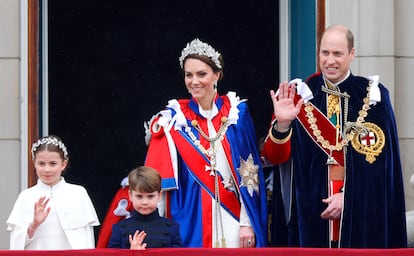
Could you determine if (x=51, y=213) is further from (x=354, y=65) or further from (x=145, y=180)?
(x=354, y=65)

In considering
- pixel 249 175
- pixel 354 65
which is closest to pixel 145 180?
pixel 249 175

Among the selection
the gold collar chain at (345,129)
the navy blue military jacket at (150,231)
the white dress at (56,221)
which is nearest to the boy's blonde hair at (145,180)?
the navy blue military jacket at (150,231)

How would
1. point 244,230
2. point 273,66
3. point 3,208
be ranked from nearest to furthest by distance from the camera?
point 244,230, point 3,208, point 273,66

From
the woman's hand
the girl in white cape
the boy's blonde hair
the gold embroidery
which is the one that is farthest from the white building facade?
the boy's blonde hair

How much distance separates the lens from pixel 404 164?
30.9 ft

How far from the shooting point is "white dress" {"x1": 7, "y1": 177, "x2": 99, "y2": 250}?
7.63 m

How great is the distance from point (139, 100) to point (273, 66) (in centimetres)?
113

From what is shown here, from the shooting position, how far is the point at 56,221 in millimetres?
7684

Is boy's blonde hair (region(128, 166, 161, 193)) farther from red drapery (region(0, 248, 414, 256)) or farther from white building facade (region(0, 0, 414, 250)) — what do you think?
white building facade (region(0, 0, 414, 250))

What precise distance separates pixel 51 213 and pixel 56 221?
2.0 inches

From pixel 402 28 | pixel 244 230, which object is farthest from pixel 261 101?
pixel 244 230

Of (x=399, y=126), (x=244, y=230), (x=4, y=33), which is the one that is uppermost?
(x=4, y=33)

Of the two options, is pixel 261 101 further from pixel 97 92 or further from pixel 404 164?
pixel 404 164

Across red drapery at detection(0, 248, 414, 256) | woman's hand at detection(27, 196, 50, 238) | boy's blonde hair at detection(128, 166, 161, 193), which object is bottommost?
Result: red drapery at detection(0, 248, 414, 256)
